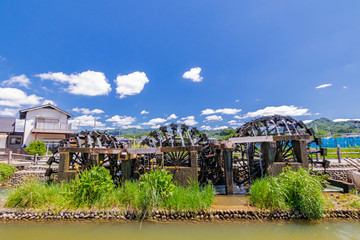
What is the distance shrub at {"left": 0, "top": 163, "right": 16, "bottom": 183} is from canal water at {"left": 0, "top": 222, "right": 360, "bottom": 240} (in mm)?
9272

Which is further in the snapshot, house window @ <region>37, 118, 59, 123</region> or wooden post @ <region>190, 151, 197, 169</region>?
house window @ <region>37, 118, 59, 123</region>

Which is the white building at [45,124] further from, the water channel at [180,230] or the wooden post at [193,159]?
the wooden post at [193,159]

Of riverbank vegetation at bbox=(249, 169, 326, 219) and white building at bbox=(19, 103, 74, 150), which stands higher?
white building at bbox=(19, 103, 74, 150)

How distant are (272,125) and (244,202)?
17.6 ft

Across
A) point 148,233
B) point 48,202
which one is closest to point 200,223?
point 148,233

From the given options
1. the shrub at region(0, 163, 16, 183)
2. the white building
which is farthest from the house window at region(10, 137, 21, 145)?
the shrub at region(0, 163, 16, 183)

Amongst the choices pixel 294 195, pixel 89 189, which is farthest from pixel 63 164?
pixel 294 195

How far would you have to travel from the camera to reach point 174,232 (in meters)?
5.22

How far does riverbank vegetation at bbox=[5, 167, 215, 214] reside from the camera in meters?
6.09

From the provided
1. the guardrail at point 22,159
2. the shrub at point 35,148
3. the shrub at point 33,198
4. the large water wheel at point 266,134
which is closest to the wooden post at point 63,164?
the shrub at point 33,198

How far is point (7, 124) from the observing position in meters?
25.5

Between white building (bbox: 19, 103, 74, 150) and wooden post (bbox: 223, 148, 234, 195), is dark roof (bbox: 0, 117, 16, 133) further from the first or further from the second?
wooden post (bbox: 223, 148, 234, 195)

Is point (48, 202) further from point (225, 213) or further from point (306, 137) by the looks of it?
point (306, 137)

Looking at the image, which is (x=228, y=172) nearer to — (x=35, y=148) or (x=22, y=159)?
(x=35, y=148)
